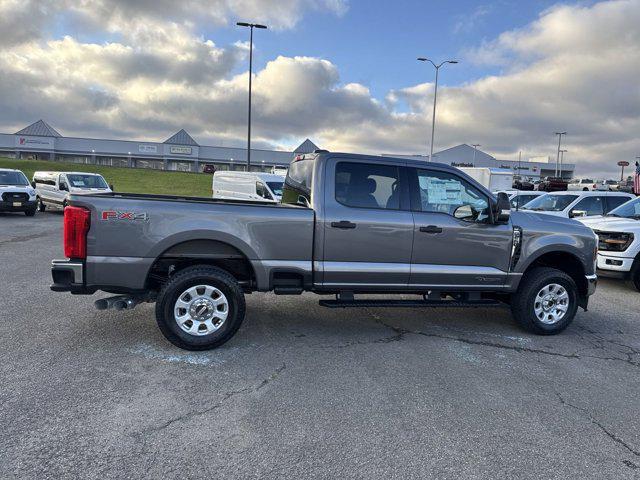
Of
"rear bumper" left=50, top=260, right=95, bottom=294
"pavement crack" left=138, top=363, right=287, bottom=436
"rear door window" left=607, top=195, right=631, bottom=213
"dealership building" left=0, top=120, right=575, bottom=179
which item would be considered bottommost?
"pavement crack" left=138, top=363, right=287, bottom=436

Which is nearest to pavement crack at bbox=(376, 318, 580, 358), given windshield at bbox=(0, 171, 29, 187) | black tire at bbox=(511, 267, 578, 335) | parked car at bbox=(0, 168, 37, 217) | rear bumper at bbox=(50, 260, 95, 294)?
black tire at bbox=(511, 267, 578, 335)

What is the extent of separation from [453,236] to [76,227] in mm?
3849

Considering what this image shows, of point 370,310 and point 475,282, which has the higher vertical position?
point 475,282

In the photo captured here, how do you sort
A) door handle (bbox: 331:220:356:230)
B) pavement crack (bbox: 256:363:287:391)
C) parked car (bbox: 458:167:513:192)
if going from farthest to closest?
parked car (bbox: 458:167:513:192)
door handle (bbox: 331:220:356:230)
pavement crack (bbox: 256:363:287:391)

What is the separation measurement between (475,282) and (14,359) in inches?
187

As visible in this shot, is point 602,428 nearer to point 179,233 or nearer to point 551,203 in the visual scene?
point 179,233

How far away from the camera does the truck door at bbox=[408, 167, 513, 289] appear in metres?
5.17

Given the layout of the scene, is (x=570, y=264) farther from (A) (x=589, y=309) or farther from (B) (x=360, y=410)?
(B) (x=360, y=410)

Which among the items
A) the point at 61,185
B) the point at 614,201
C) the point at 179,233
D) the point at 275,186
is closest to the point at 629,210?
the point at 614,201

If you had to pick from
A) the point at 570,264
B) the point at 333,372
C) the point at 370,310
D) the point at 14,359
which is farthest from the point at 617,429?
the point at 14,359

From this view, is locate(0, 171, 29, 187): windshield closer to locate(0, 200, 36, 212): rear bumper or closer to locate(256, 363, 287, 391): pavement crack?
locate(0, 200, 36, 212): rear bumper

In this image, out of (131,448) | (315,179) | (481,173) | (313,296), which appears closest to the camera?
(131,448)

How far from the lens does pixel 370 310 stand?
648 cm

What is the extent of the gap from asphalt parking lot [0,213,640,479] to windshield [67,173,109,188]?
1455 cm
